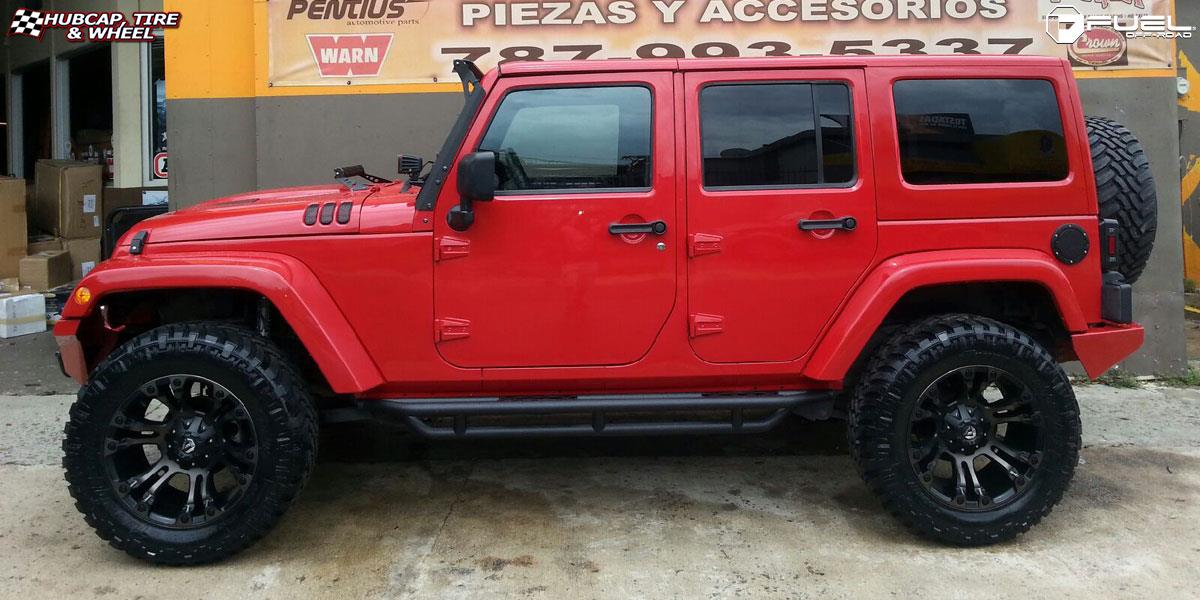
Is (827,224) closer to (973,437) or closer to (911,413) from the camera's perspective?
(911,413)

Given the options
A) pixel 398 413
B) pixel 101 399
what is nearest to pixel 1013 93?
pixel 398 413

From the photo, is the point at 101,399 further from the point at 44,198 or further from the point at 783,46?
the point at 44,198

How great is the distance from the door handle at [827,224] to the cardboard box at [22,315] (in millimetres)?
6718

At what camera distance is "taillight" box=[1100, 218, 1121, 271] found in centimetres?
401

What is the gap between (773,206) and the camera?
3902 millimetres

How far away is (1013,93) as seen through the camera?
13.1ft

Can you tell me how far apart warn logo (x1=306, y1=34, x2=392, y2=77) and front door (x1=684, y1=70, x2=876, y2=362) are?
3.49 metres

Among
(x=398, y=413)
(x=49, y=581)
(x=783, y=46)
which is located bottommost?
(x=49, y=581)

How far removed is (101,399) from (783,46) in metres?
4.84

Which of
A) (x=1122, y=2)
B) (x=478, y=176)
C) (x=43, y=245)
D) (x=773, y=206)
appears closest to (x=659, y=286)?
(x=773, y=206)

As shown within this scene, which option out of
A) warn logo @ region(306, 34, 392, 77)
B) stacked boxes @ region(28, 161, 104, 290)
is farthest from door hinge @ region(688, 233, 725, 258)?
stacked boxes @ region(28, 161, 104, 290)

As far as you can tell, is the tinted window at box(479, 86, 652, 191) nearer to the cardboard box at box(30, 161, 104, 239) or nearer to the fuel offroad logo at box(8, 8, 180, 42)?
the fuel offroad logo at box(8, 8, 180, 42)

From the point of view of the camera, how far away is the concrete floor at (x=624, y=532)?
3.66 meters

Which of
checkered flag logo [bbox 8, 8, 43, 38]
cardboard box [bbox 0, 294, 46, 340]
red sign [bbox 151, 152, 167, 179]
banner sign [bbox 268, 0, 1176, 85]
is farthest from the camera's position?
red sign [bbox 151, 152, 167, 179]
